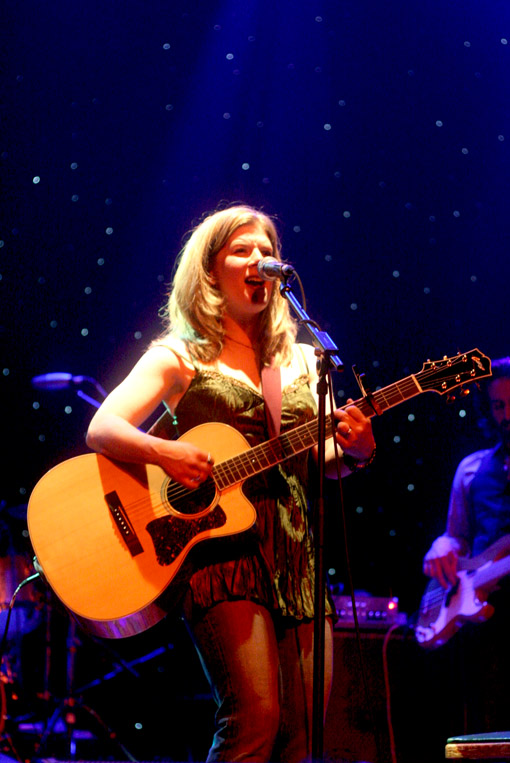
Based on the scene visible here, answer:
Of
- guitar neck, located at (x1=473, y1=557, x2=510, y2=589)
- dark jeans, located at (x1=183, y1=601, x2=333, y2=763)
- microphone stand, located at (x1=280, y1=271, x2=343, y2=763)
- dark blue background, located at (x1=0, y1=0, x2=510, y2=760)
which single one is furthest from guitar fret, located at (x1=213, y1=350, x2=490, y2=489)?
dark blue background, located at (x1=0, y1=0, x2=510, y2=760)

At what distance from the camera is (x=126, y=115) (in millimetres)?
5035

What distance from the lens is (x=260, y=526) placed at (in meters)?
2.43

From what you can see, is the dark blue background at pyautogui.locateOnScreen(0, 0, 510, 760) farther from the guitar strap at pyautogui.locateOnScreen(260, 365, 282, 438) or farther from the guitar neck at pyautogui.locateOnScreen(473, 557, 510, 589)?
the guitar strap at pyautogui.locateOnScreen(260, 365, 282, 438)

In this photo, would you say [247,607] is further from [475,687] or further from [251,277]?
[475,687]

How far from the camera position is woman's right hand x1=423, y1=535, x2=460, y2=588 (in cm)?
411

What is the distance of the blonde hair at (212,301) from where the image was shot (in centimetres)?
279

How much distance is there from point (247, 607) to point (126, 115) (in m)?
3.88

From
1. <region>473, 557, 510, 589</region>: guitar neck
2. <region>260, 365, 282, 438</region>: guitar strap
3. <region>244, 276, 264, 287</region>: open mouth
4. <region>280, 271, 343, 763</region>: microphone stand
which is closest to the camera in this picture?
<region>280, 271, 343, 763</region>: microphone stand

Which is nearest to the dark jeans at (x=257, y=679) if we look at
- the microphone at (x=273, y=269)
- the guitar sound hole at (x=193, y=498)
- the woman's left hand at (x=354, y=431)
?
the guitar sound hole at (x=193, y=498)

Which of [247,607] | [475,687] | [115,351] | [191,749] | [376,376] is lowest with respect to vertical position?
[191,749]

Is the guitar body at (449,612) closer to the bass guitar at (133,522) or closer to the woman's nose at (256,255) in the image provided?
the bass guitar at (133,522)

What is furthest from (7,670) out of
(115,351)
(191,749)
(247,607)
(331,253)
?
(331,253)

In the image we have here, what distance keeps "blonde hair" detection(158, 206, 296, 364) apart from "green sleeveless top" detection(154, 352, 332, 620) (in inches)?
7.6

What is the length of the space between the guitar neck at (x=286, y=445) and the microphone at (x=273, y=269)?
1.66ft
